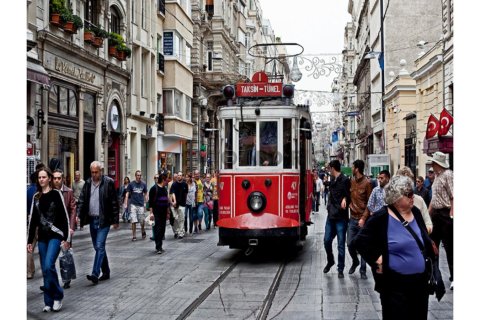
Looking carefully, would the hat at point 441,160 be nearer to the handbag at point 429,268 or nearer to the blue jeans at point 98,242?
the handbag at point 429,268

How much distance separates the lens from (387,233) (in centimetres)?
517

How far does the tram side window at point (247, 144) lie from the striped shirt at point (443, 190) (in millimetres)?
3990

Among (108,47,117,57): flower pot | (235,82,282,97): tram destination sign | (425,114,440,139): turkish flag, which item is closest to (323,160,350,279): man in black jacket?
(235,82,282,97): tram destination sign

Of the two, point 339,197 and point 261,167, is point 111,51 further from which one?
point 339,197

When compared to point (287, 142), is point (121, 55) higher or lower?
higher

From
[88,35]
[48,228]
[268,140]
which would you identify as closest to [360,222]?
[268,140]

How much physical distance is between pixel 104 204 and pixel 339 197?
379cm

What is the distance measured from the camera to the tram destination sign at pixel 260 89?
12.9m

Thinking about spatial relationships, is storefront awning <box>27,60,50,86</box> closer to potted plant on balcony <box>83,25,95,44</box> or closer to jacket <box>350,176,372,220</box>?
potted plant on balcony <box>83,25,95,44</box>

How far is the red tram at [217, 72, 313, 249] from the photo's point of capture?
→ 12.1 meters

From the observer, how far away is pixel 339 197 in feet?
35.4

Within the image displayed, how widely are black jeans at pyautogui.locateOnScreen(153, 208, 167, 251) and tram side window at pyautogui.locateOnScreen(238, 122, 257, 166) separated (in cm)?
269

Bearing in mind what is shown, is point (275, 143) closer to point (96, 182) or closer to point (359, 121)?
point (96, 182)

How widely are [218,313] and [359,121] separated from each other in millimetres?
59171
